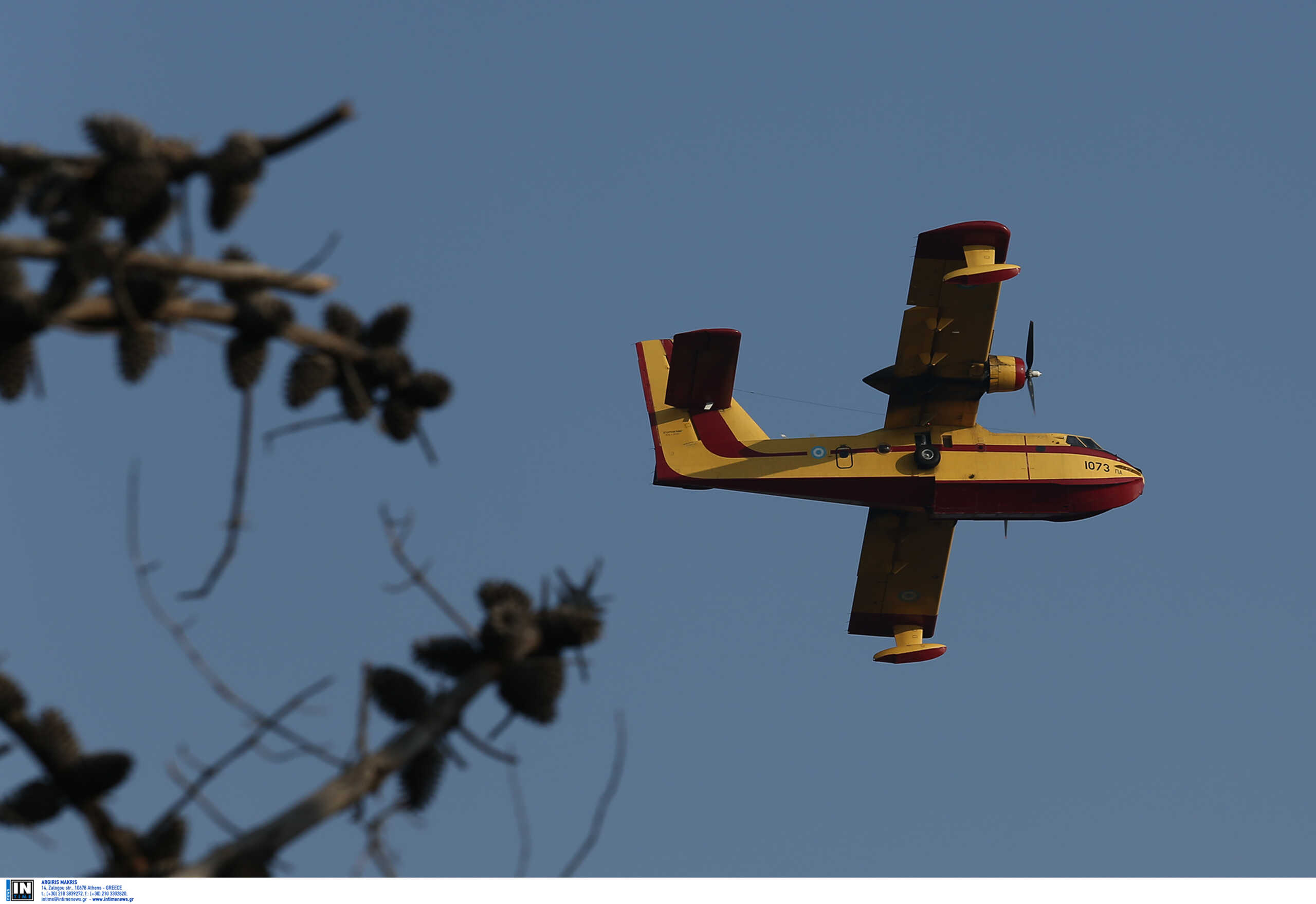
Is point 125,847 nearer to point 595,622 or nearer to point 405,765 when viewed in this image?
point 405,765

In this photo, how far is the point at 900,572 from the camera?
4038 centimetres

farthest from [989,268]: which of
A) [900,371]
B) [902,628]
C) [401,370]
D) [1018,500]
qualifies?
[401,370]

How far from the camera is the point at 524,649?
19.8 feet

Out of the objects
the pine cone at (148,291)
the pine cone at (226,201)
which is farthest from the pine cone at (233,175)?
the pine cone at (148,291)

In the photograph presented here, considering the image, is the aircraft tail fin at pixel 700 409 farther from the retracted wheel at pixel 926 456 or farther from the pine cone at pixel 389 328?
the pine cone at pixel 389 328

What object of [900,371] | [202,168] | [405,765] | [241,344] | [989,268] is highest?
[989,268]

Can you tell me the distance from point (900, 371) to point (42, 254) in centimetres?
3057

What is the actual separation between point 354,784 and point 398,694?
483mm

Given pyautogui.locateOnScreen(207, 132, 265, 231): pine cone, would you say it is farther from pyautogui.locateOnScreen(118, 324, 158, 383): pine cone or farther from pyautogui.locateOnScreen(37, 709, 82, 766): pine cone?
pyautogui.locateOnScreen(37, 709, 82, 766): pine cone

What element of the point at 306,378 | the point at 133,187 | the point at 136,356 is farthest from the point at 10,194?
the point at 306,378

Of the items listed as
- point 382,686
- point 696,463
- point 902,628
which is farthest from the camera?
point 902,628

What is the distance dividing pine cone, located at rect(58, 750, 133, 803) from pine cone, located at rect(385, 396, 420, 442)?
1.82m

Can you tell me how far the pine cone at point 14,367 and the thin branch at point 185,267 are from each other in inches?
16.4

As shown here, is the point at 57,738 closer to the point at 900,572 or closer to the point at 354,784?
the point at 354,784
